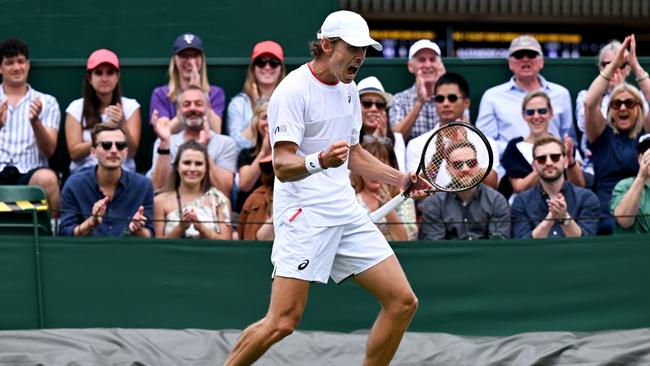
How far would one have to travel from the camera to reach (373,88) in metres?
9.60

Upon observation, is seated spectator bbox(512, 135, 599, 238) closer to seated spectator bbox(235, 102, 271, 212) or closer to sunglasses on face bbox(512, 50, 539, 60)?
sunglasses on face bbox(512, 50, 539, 60)

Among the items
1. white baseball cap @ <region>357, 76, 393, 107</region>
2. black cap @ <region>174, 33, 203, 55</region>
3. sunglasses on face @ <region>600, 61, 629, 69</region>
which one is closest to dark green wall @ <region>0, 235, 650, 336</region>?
white baseball cap @ <region>357, 76, 393, 107</region>

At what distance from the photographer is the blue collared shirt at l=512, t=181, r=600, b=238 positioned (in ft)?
29.7

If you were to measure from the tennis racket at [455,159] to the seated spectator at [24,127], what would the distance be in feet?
10.2

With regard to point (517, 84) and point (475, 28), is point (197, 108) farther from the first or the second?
point (475, 28)

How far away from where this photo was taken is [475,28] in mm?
Answer: 15031

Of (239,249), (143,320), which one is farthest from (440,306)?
(143,320)

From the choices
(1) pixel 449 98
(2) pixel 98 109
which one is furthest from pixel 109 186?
(1) pixel 449 98

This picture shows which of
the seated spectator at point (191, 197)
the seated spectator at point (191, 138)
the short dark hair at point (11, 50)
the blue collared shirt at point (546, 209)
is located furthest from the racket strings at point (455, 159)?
the short dark hair at point (11, 50)

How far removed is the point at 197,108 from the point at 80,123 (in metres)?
0.89

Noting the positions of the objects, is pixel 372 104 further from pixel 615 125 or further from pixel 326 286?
pixel 615 125

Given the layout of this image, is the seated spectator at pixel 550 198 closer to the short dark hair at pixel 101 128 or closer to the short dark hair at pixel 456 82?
the short dark hair at pixel 456 82

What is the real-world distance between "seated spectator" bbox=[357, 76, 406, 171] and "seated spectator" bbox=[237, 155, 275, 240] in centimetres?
73

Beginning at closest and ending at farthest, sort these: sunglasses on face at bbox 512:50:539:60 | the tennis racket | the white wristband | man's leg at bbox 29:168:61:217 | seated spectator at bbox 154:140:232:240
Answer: the white wristband → the tennis racket → seated spectator at bbox 154:140:232:240 → man's leg at bbox 29:168:61:217 → sunglasses on face at bbox 512:50:539:60
